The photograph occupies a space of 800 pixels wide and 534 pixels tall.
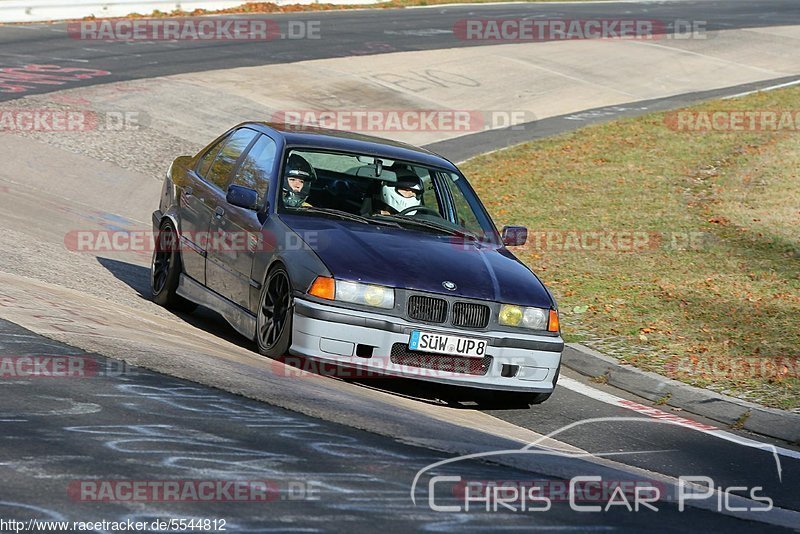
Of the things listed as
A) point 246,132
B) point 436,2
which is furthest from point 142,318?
point 436,2

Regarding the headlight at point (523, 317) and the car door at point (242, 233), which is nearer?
the headlight at point (523, 317)

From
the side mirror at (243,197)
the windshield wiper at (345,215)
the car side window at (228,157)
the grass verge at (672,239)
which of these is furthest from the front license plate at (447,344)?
the car side window at (228,157)

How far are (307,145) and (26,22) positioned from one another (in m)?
23.1

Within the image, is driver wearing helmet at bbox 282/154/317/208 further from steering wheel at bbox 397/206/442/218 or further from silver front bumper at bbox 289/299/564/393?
silver front bumper at bbox 289/299/564/393

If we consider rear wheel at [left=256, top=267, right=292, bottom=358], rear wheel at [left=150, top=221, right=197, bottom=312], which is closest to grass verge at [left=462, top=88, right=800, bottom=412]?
rear wheel at [left=256, top=267, right=292, bottom=358]

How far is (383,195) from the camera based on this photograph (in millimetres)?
9375

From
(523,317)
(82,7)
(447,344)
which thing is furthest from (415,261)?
(82,7)

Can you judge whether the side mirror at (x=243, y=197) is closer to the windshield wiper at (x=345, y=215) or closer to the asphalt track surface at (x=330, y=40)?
the windshield wiper at (x=345, y=215)

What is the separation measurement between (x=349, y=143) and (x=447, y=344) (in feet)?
7.36

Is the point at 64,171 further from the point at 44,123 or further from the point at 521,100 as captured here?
the point at 521,100

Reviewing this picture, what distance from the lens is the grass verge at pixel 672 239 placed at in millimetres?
10359

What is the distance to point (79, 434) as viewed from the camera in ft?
18.1

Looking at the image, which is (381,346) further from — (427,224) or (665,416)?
(665,416)

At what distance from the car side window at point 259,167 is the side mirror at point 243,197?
8 centimetres
